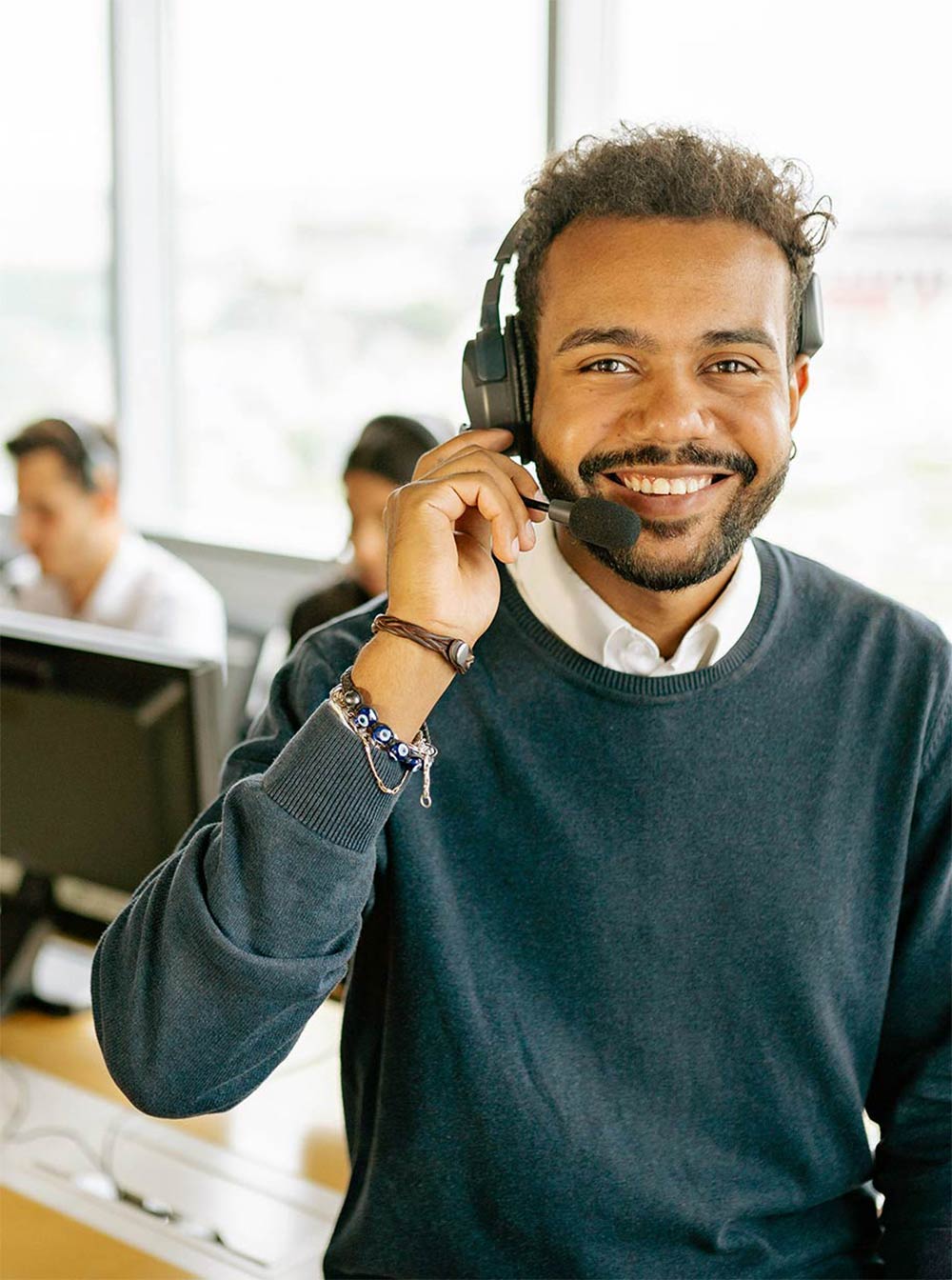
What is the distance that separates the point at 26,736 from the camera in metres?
1.78

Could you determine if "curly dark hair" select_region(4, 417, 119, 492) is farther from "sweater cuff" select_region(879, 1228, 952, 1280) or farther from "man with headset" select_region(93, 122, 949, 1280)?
"sweater cuff" select_region(879, 1228, 952, 1280)

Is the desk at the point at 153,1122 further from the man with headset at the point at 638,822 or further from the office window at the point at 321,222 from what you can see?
the office window at the point at 321,222

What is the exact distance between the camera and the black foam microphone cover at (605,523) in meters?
1.17

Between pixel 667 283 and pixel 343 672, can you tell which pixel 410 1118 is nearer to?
pixel 343 672

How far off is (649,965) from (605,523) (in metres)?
0.36

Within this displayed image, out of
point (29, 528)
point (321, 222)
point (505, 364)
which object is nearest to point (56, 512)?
point (29, 528)

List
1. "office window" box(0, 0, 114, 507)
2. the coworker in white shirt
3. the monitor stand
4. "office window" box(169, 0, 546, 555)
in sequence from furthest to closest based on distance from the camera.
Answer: "office window" box(0, 0, 114, 507) < "office window" box(169, 0, 546, 555) < the coworker in white shirt < the monitor stand

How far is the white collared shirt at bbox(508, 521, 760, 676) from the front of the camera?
1.25 m

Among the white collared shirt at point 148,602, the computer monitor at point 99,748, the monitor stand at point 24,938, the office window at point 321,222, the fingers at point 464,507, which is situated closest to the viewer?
the fingers at point 464,507

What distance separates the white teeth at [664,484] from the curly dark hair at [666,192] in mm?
159

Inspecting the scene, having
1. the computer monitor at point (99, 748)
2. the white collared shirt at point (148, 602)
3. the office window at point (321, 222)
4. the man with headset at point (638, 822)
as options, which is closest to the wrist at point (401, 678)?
the man with headset at point (638, 822)

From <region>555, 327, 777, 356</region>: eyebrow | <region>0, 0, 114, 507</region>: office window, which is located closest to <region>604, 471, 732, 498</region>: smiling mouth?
<region>555, 327, 777, 356</region>: eyebrow

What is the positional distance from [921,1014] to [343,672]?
583 millimetres

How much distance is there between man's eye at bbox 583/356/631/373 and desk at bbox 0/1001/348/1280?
873 millimetres
